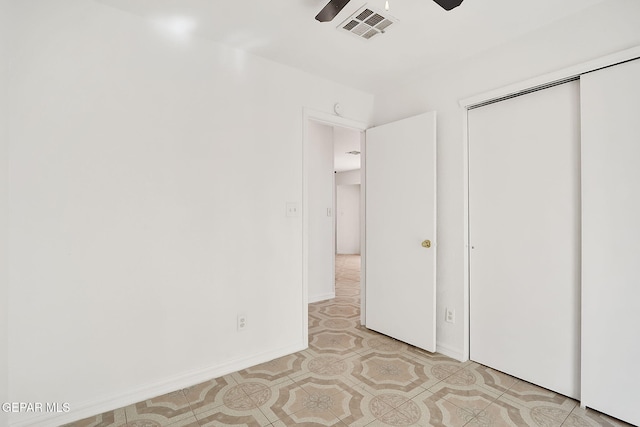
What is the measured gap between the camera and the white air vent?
194 cm

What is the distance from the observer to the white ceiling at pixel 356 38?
1.89 metres

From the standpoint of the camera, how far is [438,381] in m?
2.22

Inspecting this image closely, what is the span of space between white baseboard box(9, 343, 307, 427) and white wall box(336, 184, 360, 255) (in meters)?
7.27

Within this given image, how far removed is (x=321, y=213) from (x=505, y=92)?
270cm

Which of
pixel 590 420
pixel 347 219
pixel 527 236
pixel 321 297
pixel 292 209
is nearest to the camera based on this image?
pixel 590 420

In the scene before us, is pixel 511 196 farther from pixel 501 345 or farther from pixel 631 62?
pixel 501 345

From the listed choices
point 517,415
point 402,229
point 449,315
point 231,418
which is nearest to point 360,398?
point 231,418

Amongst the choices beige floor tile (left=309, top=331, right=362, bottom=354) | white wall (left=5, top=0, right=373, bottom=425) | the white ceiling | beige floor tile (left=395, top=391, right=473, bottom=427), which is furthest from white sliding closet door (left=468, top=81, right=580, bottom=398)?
white wall (left=5, top=0, right=373, bottom=425)

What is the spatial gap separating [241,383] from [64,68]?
89.8 inches

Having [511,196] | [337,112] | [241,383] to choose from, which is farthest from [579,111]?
[241,383]

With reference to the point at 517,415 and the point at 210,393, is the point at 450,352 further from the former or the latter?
the point at 210,393

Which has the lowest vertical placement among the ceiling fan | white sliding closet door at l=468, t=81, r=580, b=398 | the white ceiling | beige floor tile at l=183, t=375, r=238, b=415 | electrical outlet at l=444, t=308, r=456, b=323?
beige floor tile at l=183, t=375, r=238, b=415

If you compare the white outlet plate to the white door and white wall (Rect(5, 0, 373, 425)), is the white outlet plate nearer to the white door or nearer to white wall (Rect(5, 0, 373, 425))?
white wall (Rect(5, 0, 373, 425))

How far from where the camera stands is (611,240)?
5.93 feet
